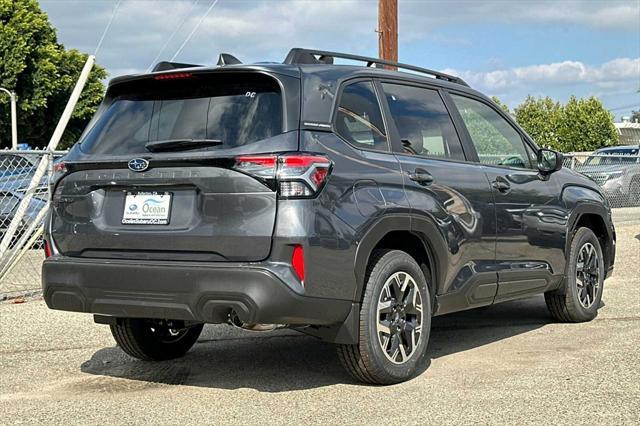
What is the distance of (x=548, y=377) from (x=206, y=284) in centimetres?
219

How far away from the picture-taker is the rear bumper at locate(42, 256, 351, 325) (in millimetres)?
4785

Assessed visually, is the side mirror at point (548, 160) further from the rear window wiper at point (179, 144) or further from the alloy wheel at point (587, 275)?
the rear window wiper at point (179, 144)

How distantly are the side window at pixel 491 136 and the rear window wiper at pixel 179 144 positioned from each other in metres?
2.19

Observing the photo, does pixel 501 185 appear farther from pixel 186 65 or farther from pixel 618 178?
pixel 618 178

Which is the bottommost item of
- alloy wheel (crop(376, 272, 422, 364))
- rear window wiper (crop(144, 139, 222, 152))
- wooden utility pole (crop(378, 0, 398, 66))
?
alloy wheel (crop(376, 272, 422, 364))

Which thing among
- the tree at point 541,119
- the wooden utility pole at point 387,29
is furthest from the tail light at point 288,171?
the tree at point 541,119

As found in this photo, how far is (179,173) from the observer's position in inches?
197

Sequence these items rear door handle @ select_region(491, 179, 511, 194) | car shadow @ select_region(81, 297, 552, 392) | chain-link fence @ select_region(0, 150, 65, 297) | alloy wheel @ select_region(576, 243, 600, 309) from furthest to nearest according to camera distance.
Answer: chain-link fence @ select_region(0, 150, 65, 297) < alloy wheel @ select_region(576, 243, 600, 309) < rear door handle @ select_region(491, 179, 511, 194) < car shadow @ select_region(81, 297, 552, 392)

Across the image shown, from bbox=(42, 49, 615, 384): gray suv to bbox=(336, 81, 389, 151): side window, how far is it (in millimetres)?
11

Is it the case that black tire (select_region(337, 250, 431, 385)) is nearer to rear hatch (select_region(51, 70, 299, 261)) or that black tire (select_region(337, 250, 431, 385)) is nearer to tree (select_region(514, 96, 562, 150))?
rear hatch (select_region(51, 70, 299, 261))

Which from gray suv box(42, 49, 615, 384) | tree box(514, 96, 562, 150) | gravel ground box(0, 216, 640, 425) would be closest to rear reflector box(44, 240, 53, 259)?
gray suv box(42, 49, 615, 384)

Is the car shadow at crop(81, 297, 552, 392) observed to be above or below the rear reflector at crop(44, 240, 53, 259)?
below

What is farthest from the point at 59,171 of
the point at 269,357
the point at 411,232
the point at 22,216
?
the point at 22,216

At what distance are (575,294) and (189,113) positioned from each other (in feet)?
12.3
